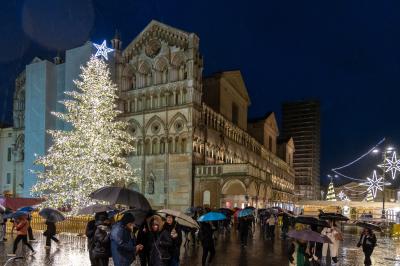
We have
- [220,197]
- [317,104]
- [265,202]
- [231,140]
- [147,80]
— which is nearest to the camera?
[220,197]

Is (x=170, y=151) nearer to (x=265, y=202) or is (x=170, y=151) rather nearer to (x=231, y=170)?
(x=231, y=170)

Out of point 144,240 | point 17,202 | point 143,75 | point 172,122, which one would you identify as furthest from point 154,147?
point 144,240

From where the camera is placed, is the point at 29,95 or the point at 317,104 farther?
the point at 317,104

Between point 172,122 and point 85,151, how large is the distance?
64.1 feet

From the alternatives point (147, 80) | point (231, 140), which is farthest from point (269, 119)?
point (147, 80)

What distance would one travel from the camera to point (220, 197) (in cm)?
4675

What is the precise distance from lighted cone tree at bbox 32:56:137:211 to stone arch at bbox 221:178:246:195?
18.6 meters

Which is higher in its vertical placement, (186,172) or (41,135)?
(41,135)

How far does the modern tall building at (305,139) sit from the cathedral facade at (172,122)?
80635 mm

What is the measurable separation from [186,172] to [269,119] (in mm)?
34710

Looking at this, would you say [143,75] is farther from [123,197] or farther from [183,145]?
[123,197]

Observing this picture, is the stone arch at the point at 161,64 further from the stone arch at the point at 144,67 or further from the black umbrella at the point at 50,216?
the black umbrella at the point at 50,216

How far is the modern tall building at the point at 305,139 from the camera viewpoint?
134 metres

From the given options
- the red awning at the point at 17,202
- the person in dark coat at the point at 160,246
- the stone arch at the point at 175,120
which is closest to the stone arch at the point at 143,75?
the stone arch at the point at 175,120
